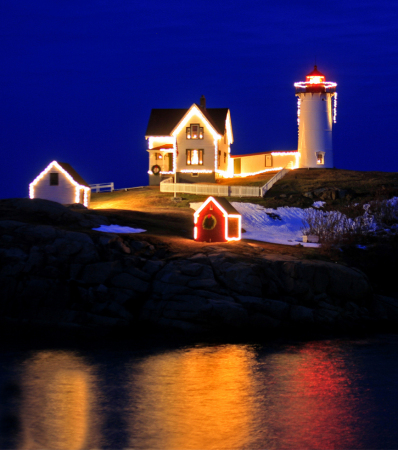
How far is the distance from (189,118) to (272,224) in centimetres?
1652

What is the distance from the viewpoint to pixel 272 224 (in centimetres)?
3672

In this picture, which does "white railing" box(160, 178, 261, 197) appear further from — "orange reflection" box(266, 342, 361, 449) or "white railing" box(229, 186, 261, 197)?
"orange reflection" box(266, 342, 361, 449)

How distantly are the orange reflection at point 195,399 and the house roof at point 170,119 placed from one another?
3365 cm

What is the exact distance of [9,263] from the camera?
2272 centimetres

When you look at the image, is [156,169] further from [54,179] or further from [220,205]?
[220,205]

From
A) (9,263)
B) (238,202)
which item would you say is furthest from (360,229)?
(9,263)

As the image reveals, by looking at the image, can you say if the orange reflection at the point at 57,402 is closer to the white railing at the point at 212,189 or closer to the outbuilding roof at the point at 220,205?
the outbuilding roof at the point at 220,205

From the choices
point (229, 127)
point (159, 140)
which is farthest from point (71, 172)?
point (229, 127)

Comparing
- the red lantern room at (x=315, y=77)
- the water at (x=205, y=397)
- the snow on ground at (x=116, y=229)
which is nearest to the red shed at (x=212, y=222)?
the snow on ground at (x=116, y=229)

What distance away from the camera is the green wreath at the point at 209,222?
2878 cm

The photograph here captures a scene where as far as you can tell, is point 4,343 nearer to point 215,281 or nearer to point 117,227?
point 215,281

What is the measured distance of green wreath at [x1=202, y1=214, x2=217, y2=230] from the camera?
28.8 meters

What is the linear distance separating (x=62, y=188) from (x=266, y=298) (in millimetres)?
22554

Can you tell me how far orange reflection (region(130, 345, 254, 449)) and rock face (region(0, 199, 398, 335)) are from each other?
7.86 feet
